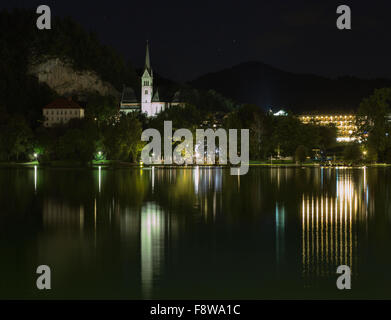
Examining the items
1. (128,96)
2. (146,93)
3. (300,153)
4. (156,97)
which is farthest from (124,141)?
(128,96)

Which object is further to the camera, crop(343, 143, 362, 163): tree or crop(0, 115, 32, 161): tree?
crop(343, 143, 362, 163): tree

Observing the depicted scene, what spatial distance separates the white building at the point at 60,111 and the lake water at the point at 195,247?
95.7 meters

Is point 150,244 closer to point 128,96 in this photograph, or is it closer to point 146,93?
point 146,93

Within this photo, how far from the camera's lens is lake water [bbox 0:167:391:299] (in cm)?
1188

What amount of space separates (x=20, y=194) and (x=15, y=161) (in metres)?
63.8

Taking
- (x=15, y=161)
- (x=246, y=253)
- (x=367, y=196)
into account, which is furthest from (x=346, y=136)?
(x=246, y=253)

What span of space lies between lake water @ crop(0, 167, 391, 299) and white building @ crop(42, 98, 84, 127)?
95.7 m

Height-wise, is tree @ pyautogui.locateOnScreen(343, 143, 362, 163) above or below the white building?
below

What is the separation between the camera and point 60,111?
12156 centimetres

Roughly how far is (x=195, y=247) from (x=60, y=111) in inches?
4358

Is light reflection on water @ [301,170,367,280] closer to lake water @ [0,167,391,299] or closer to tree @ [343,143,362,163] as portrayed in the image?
lake water @ [0,167,391,299]

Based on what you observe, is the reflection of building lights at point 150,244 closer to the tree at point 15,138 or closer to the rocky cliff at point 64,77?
the tree at point 15,138

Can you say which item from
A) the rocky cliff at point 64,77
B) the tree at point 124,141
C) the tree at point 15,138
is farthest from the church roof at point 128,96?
the tree at point 124,141

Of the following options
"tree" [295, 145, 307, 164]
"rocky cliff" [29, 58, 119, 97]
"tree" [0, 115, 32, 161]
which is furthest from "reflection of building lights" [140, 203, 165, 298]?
"rocky cliff" [29, 58, 119, 97]
